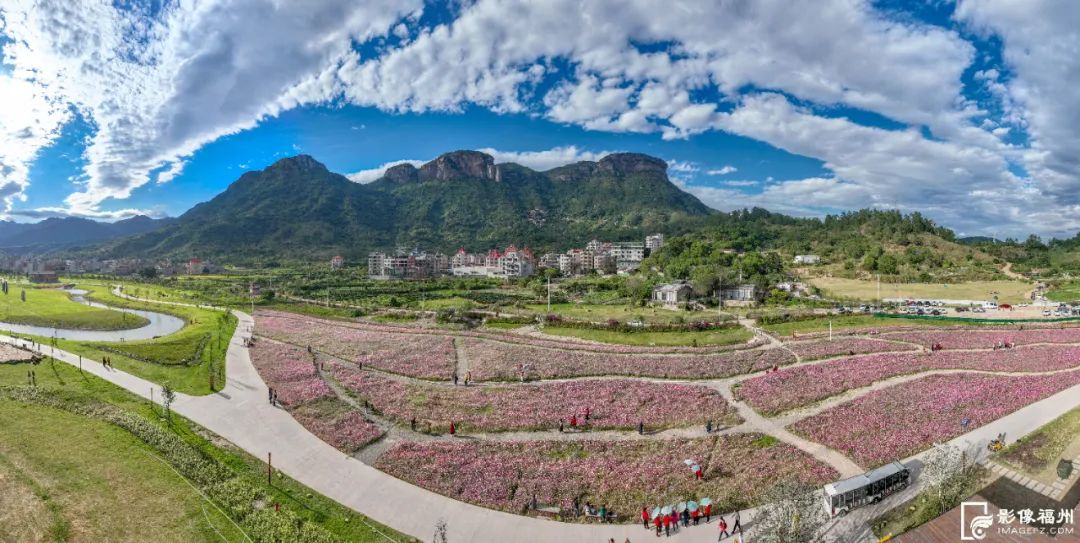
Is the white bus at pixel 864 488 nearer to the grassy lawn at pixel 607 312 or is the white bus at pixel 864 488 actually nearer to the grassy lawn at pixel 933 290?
the grassy lawn at pixel 607 312

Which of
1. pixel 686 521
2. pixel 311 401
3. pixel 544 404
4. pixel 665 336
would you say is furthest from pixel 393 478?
pixel 665 336

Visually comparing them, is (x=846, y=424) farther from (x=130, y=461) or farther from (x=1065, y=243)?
(x=1065, y=243)

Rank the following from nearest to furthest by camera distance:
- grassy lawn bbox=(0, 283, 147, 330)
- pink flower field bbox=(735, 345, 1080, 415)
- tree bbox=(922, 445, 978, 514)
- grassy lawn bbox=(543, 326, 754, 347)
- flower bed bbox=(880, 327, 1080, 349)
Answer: tree bbox=(922, 445, 978, 514)
pink flower field bbox=(735, 345, 1080, 415)
flower bed bbox=(880, 327, 1080, 349)
grassy lawn bbox=(543, 326, 754, 347)
grassy lawn bbox=(0, 283, 147, 330)

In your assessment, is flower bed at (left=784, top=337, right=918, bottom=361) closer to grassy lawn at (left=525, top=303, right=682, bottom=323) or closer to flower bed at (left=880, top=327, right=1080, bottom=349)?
flower bed at (left=880, top=327, right=1080, bottom=349)

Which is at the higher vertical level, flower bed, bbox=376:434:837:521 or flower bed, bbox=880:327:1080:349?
flower bed, bbox=880:327:1080:349

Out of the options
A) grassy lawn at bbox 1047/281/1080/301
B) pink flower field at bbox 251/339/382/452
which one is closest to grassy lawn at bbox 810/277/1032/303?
grassy lawn at bbox 1047/281/1080/301

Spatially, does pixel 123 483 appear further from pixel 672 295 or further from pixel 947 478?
pixel 672 295

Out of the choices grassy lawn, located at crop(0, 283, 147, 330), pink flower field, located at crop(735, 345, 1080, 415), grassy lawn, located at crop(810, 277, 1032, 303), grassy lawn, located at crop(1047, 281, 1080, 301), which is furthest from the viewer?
grassy lawn, located at crop(810, 277, 1032, 303)

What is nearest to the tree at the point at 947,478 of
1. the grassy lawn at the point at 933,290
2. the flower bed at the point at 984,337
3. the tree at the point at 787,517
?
the tree at the point at 787,517
